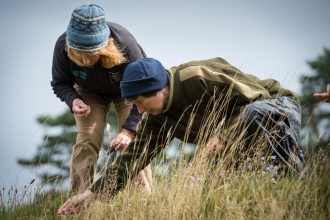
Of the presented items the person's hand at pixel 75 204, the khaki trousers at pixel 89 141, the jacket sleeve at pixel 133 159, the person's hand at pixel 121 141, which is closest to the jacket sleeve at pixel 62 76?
the khaki trousers at pixel 89 141

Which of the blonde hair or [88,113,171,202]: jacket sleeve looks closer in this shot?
[88,113,171,202]: jacket sleeve

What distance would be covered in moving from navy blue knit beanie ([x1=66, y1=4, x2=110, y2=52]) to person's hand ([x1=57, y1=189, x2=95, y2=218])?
1.37 metres

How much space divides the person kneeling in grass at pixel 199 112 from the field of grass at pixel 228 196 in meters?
0.17

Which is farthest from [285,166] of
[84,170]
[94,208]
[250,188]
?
[84,170]

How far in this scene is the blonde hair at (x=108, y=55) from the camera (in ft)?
17.4

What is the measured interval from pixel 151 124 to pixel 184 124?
0.29m

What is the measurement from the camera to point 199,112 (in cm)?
510

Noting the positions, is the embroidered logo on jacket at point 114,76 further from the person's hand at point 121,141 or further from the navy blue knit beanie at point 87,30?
the person's hand at point 121,141

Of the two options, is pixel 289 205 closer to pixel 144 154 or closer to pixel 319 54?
pixel 144 154

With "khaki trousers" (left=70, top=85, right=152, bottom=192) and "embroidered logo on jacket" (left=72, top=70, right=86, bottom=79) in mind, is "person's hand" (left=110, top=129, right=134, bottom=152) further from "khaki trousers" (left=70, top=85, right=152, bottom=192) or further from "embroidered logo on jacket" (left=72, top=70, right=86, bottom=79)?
"embroidered logo on jacket" (left=72, top=70, right=86, bottom=79)

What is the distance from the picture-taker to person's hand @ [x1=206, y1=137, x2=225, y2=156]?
4.73 m

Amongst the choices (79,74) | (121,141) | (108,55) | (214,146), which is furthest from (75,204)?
(79,74)

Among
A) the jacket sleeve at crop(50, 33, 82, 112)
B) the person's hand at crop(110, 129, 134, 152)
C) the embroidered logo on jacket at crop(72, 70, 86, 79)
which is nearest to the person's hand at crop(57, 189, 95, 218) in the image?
the person's hand at crop(110, 129, 134, 152)

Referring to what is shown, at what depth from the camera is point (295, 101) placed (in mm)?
5164
